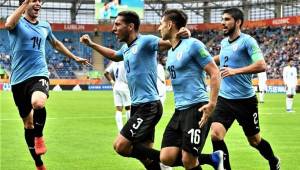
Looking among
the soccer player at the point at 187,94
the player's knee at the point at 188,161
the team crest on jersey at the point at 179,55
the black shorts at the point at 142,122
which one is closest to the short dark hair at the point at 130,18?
the soccer player at the point at 187,94

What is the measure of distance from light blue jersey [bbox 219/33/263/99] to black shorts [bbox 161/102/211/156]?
1973 mm

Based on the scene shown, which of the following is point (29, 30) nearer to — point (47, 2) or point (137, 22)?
point (137, 22)

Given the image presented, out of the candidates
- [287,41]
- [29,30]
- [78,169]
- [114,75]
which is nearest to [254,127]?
[78,169]

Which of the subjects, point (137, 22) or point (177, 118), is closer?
point (177, 118)

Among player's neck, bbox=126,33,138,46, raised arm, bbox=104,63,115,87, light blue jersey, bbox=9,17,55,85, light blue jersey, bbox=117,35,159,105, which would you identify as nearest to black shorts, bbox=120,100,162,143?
light blue jersey, bbox=117,35,159,105

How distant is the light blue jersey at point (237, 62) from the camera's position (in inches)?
362

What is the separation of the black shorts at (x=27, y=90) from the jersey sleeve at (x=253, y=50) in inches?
129

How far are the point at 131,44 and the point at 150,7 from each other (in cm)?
7127

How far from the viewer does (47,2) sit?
258 feet

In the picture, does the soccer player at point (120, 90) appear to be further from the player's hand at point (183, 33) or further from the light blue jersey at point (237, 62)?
the player's hand at point (183, 33)

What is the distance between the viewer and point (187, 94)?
740 centimetres

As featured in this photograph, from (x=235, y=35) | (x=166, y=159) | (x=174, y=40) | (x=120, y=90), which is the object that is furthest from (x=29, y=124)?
(x=120, y=90)

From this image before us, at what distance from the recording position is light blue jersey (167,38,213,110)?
7.21 m

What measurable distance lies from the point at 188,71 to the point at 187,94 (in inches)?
12.0
